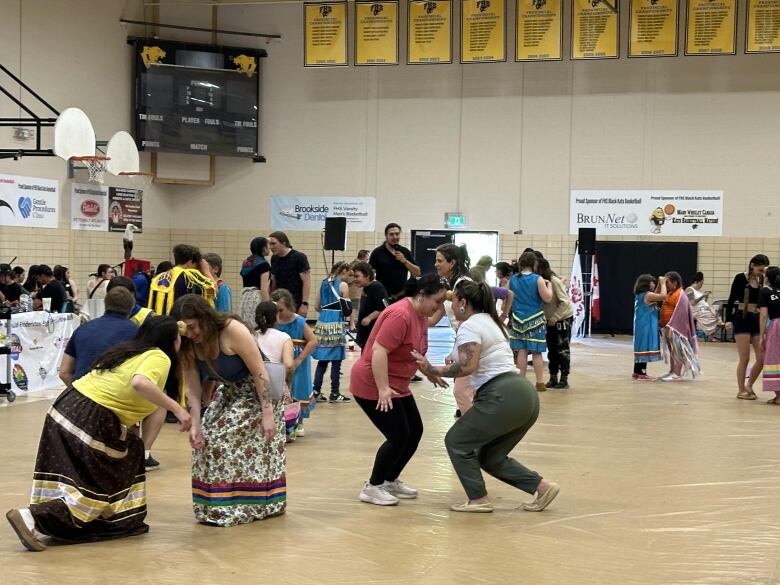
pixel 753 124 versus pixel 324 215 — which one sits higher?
pixel 753 124

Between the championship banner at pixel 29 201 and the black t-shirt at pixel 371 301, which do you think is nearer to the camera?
the black t-shirt at pixel 371 301

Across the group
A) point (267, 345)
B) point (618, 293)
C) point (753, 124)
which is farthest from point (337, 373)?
point (753, 124)

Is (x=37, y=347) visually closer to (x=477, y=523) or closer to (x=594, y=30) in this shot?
(x=477, y=523)

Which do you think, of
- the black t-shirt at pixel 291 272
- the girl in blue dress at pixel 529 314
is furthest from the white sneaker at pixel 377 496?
the girl in blue dress at pixel 529 314

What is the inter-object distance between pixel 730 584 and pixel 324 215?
18033 mm

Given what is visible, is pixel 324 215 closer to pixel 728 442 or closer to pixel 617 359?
pixel 617 359

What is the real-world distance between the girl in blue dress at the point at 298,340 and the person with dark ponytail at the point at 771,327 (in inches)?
197

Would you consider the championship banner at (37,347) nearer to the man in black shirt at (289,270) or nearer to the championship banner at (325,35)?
the man in black shirt at (289,270)

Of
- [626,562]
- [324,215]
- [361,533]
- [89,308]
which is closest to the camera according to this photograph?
[626,562]

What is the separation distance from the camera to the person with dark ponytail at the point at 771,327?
10508 mm

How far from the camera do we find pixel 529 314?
11.3 meters

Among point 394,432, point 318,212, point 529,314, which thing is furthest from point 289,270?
point 318,212

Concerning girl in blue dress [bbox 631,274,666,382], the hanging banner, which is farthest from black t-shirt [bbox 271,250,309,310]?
the hanging banner

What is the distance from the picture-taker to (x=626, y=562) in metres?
4.87
